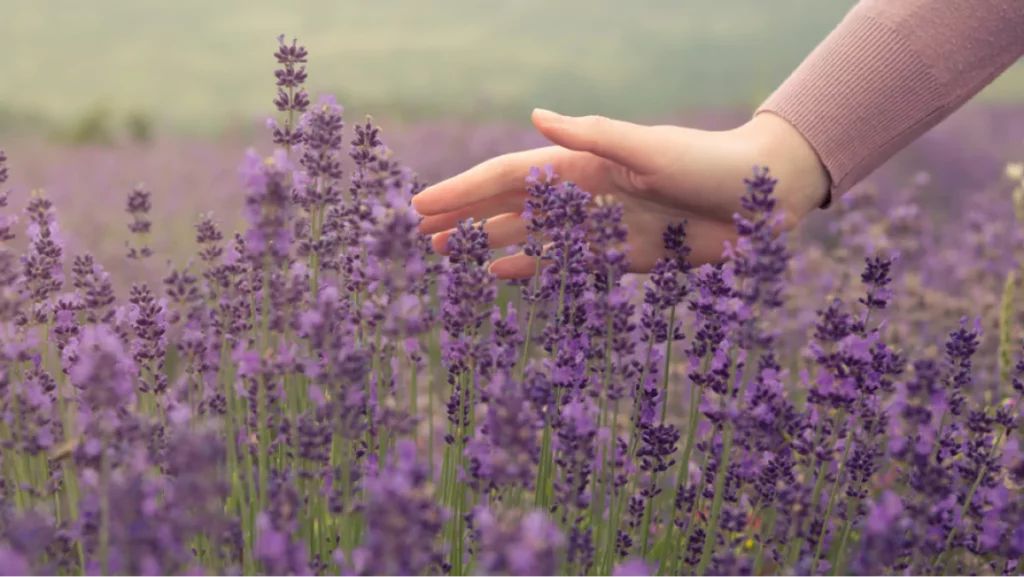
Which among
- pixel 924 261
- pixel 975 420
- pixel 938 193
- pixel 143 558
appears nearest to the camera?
pixel 143 558

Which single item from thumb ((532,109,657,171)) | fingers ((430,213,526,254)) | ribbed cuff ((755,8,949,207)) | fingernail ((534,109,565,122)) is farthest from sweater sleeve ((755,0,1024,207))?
fingers ((430,213,526,254))

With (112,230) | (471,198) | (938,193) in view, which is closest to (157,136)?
(112,230)

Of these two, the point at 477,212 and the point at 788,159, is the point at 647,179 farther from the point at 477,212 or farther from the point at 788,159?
the point at 477,212

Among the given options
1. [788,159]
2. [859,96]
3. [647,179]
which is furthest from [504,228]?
[859,96]

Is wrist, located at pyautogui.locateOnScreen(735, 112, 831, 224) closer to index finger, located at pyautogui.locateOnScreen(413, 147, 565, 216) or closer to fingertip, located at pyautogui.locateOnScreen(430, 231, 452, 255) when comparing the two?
index finger, located at pyautogui.locateOnScreen(413, 147, 565, 216)

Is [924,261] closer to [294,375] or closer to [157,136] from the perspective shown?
[294,375]

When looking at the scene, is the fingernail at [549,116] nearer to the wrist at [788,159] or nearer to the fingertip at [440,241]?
the fingertip at [440,241]
